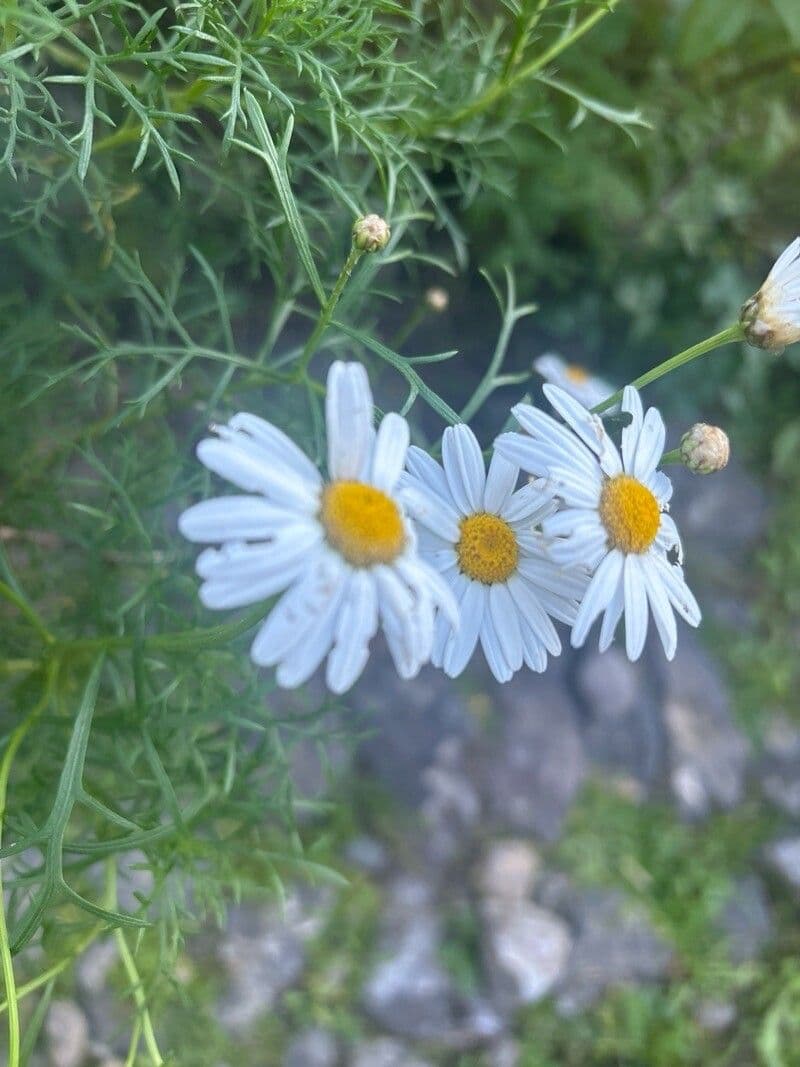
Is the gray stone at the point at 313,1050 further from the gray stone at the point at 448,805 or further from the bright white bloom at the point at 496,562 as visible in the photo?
the bright white bloom at the point at 496,562

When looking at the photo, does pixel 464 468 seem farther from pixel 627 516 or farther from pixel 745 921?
pixel 745 921

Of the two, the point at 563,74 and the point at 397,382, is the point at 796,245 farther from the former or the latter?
the point at 397,382

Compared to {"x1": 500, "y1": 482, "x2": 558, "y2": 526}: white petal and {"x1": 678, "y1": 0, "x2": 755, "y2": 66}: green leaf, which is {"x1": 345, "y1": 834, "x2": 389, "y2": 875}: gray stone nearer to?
{"x1": 500, "y1": 482, "x2": 558, "y2": 526}: white petal

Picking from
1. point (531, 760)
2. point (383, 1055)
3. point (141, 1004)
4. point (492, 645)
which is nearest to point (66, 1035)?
point (383, 1055)

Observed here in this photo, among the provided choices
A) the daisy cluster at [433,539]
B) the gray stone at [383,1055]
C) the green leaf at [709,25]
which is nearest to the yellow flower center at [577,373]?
the green leaf at [709,25]

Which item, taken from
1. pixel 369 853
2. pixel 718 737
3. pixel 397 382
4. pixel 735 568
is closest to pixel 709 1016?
pixel 718 737

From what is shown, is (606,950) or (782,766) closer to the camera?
(606,950)

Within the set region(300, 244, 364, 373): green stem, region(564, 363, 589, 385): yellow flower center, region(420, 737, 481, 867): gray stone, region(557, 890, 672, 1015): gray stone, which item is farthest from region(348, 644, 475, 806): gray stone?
region(300, 244, 364, 373): green stem
